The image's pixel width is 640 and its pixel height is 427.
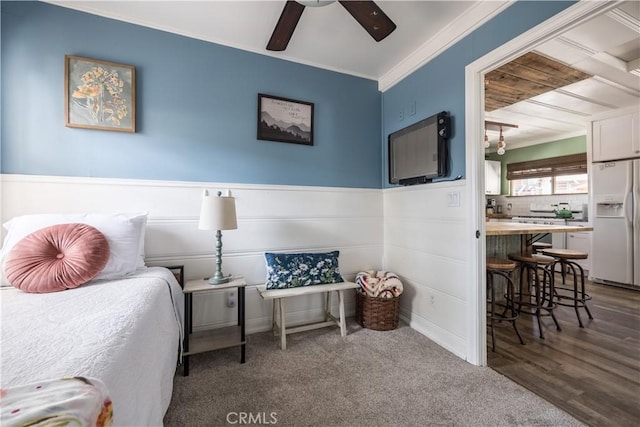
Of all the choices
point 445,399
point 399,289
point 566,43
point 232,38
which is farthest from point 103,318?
point 566,43

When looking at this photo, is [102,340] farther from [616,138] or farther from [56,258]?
[616,138]

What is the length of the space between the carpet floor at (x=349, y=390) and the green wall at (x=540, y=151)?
12.8 ft

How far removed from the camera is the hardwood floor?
1483 mm

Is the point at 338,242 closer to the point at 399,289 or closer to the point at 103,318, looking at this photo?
the point at 399,289

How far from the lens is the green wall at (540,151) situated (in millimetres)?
5031

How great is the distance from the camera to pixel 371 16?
5.09 ft

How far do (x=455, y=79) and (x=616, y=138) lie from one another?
3.57 meters

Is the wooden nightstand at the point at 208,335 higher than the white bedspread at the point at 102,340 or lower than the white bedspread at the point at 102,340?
lower

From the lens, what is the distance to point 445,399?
60.1 inches

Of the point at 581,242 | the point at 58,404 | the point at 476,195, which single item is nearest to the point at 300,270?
the point at 476,195

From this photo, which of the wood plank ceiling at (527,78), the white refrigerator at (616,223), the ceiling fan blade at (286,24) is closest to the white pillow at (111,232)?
the ceiling fan blade at (286,24)

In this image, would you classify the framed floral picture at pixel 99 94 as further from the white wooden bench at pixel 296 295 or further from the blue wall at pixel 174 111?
the white wooden bench at pixel 296 295

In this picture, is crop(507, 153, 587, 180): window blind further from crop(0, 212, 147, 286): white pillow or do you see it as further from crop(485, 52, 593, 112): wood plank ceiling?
crop(0, 212, 147, 286): white pillow

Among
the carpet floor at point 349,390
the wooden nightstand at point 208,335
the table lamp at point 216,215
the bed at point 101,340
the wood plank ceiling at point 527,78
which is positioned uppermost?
the wood plank ceiling at point 527,78
